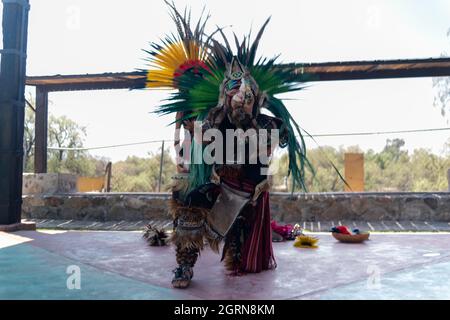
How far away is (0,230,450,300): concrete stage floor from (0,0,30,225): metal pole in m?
1.10

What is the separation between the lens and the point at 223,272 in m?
3.72

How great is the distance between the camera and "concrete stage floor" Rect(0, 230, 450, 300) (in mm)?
2922

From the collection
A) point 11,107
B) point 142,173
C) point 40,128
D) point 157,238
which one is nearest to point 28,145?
point 142,173

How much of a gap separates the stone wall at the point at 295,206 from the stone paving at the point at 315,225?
0.51ft

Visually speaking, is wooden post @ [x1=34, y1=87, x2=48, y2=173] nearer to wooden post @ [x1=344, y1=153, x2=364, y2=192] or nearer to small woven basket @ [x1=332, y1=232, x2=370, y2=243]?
small woven basket @ [x1=332, y1=232, x2=370, y2=243]

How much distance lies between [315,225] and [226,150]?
4.92m

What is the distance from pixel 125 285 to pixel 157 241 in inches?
83.5

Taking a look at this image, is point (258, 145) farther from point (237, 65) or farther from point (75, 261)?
point (75, 261)

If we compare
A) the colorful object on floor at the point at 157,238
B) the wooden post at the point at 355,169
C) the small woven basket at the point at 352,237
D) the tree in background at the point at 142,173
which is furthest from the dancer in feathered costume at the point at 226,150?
the tree in background at the point at 142,173

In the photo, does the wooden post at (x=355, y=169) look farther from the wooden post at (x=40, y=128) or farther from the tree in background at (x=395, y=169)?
the tree in background at (x=395, y=169)

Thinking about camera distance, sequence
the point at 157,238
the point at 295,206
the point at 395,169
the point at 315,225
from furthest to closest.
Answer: the point at 395,169 → the point at 295,206 → the point at 315,225 → the point at 157,238

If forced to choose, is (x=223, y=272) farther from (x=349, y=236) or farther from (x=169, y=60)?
(x=349, y=236)
